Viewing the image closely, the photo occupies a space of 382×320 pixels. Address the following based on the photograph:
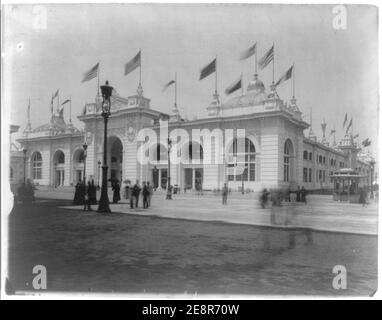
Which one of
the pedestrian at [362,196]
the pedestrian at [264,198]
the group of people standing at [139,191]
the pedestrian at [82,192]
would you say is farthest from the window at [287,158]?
the pedestrian at [82,192]

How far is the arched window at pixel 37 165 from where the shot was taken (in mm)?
9407

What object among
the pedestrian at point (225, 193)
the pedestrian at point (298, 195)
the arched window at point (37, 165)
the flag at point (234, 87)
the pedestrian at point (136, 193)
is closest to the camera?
the pedestrian at point (298, 195)

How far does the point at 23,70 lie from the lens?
312 inches

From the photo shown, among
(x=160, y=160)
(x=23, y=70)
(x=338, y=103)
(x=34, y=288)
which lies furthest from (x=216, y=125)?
(x=34, y=288)

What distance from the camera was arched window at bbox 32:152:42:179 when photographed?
370 inches

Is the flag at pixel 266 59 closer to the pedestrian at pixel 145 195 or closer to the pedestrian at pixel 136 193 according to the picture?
the pedestrian at pixel 145 195

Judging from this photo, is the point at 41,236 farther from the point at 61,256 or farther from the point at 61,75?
the point at 61,75

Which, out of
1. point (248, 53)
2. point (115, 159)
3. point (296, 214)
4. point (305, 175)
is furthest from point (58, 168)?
point (305, 175)

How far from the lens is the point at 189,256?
240 inches

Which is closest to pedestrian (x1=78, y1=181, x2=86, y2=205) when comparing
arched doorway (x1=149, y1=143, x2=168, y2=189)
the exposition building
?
the exposition building

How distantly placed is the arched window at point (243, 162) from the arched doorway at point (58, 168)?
249 inches

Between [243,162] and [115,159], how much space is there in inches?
202

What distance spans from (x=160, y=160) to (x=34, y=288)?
5.65 meters

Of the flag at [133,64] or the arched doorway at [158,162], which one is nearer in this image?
the flag at [133,64]
